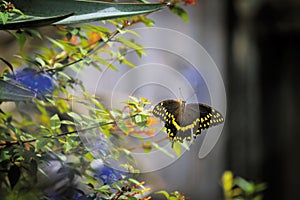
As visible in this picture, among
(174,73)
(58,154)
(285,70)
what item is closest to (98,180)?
(58,154)

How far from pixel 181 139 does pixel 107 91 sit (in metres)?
0.23

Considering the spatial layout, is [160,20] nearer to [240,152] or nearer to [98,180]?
[240,152]

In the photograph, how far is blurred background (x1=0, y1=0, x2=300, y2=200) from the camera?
273cm

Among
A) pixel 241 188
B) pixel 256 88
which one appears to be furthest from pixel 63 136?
pixel 256 88

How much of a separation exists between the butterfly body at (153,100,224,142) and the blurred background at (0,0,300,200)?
6.62 feet

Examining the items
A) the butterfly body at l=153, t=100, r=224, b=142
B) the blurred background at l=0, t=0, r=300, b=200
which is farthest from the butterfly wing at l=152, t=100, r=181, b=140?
the blurred background at l=0, t=0, r=300, b=200

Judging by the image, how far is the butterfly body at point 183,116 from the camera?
2.14ft

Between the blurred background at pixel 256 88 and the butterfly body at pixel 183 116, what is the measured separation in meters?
2.02

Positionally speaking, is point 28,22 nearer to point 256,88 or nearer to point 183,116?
point 183,116

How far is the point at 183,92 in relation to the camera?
0.67 meters

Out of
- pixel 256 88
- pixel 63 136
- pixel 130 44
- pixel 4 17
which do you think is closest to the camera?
pixel 4 17

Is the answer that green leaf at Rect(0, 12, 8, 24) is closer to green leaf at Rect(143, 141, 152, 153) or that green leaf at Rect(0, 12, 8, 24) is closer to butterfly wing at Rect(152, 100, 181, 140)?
butterfly wing at Rect(152, 100, 181, 140)

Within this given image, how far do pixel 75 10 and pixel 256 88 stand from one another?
7.52 ft

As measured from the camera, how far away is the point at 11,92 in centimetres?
63
